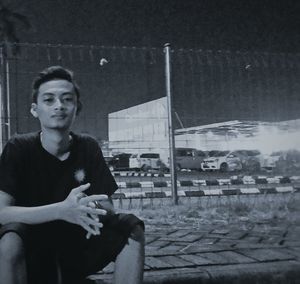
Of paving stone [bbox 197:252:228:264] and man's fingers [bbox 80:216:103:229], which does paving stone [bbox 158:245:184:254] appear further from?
man's fingers [bbox 80:216:103:229]

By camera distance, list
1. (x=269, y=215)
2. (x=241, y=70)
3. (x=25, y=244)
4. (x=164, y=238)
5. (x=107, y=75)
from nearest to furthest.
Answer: (x=25, y=244) < (x=164, y=238) < (x=269, y=215) < (x=107, y=75) < (x=241, y=70)

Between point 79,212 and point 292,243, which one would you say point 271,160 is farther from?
point 79,212

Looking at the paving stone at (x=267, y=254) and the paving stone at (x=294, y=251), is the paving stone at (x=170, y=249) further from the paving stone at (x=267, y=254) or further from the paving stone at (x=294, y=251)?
the paving stone at (x=294, y=251)

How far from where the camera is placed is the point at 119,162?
6930 mm

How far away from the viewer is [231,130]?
304 inches

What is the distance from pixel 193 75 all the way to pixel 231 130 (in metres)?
1.90

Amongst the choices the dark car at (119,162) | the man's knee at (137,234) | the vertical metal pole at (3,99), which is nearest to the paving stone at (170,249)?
the man's knee at (137,234)

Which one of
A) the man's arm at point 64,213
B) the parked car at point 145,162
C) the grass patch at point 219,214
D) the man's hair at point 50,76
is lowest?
the grass patch at point 219,214

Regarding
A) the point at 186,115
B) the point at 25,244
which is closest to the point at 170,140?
the point at 186,115

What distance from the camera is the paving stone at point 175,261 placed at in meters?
2.82

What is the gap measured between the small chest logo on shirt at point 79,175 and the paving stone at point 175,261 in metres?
1.03

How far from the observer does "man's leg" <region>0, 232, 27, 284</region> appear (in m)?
1.64

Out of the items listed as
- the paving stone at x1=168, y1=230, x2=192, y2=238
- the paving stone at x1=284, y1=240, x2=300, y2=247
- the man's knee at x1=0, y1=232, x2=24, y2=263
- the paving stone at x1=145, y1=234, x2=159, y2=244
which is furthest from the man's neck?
the paving stone at x1=284, y1=240, x2=300, y2=247

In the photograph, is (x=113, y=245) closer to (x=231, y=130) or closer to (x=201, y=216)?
(x=201, y=216)
